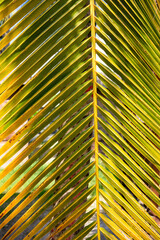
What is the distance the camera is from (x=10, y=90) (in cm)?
51

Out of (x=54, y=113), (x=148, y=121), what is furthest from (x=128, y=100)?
(x=54, y=113)

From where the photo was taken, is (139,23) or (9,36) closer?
(9,36)

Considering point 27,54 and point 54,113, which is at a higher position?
point 27,54

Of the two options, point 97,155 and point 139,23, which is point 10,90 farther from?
point 139,23

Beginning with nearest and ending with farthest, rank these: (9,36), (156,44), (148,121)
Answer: (9,36) < (148,121) < (156,44)

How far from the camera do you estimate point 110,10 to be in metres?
A: 0.55

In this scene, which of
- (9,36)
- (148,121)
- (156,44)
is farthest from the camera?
(156,44)

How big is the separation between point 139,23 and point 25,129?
0.46 m

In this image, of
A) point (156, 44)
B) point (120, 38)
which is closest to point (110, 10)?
point (120, 38)

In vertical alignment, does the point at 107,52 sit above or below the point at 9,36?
below

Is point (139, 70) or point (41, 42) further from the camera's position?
point (139, 70)

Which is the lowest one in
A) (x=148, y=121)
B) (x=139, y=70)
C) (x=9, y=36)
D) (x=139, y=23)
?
(x=148, y=121)

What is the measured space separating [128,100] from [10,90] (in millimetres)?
298

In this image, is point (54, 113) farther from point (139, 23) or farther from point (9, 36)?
point (139, 23)
